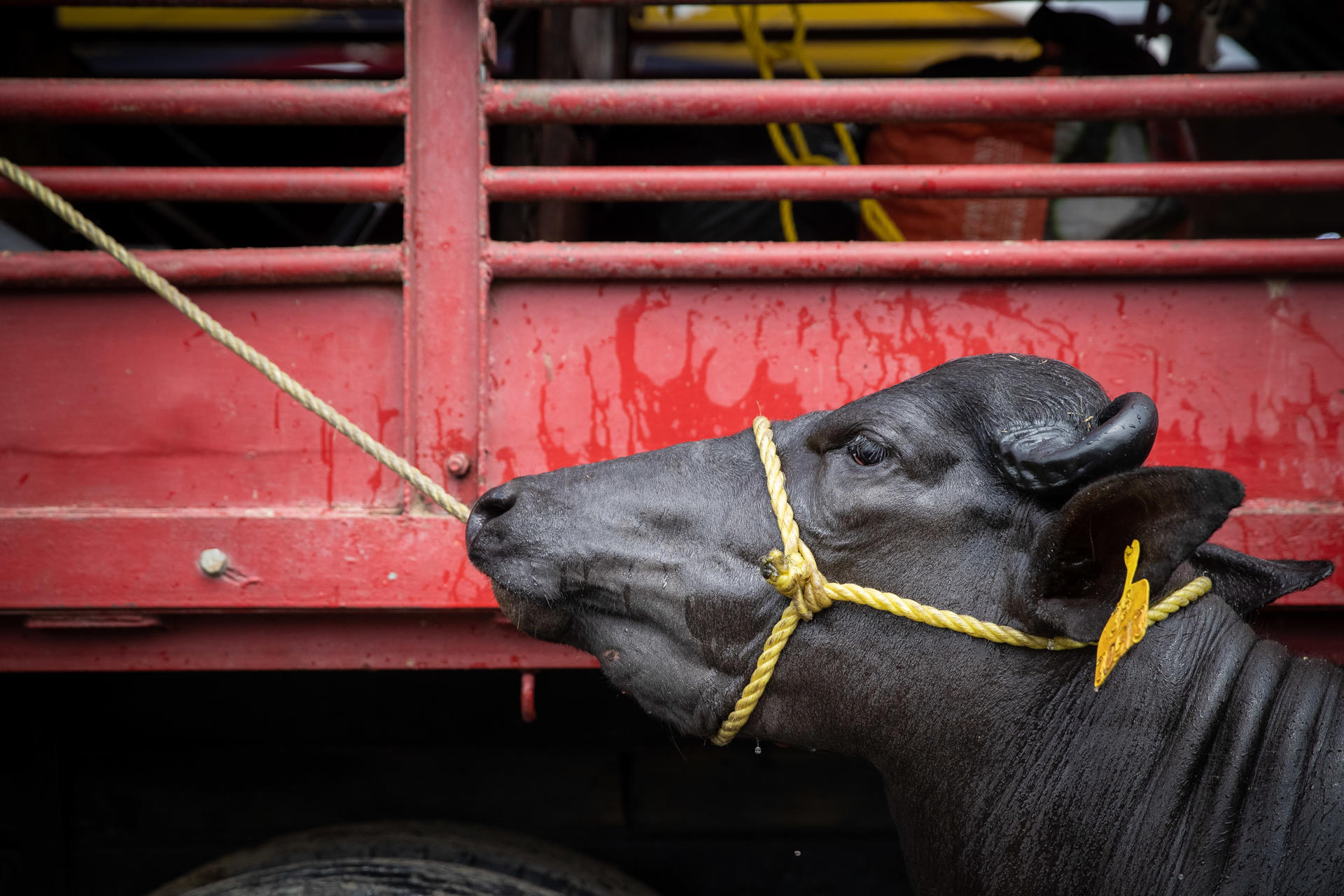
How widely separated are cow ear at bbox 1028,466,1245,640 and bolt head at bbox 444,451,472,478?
1.22 m

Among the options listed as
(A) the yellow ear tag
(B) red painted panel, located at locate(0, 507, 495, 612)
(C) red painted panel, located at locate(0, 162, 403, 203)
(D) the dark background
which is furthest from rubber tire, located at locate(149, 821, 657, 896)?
(C) red painted panel, located at locate(0, 162, 403, 203)

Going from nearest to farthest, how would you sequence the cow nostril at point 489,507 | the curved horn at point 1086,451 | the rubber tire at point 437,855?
the curved horn at point 1086,451 < the cow nostril at point 489,507 < the rubber tire at point 437,855

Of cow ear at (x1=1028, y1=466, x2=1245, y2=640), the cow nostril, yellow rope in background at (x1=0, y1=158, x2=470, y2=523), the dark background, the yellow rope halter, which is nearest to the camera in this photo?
cow ear at (x1=1028, y1=466, x2=1245, y2=640)

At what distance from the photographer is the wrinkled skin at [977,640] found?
4.65ft

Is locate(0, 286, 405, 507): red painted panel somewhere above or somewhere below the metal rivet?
above

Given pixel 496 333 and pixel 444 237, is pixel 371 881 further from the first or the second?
pixel 444 237

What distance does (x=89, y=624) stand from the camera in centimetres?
203

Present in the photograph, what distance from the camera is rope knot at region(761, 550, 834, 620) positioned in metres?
1.59

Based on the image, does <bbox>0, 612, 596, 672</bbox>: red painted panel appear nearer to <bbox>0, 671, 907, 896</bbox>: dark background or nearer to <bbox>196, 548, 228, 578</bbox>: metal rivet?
<bbox>196, 548, 228, 578</bbox>: metal rivet

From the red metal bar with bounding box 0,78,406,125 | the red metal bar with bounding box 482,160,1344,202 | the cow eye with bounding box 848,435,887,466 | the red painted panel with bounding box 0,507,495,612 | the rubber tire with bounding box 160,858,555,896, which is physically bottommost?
the rubber tire with bounding box 160,858,555,896

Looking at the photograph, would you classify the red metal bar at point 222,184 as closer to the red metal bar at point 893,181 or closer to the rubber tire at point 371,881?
the red metal bar at point 893,181

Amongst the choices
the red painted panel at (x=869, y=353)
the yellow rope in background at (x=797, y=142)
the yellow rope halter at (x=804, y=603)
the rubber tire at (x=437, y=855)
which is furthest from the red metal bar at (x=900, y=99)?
the rubber tire at (x=437, y=855)

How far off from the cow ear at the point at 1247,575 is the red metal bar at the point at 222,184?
1854 mm

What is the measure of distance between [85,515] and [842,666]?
164 cm
